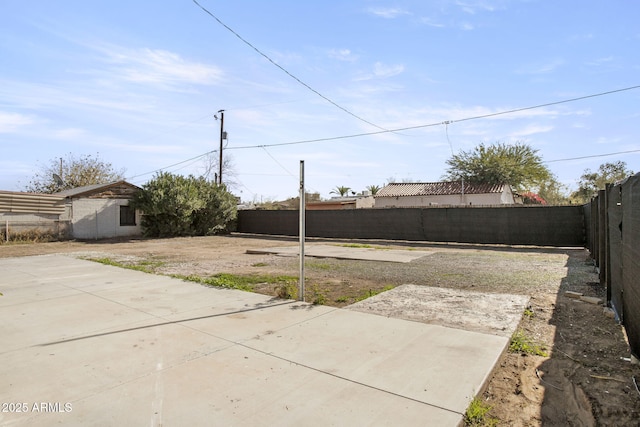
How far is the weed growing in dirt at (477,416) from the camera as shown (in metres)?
2.30

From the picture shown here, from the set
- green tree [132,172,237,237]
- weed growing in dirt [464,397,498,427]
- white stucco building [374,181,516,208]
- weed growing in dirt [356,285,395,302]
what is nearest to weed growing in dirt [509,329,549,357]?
weed growing in dirt [464,397,498,427]

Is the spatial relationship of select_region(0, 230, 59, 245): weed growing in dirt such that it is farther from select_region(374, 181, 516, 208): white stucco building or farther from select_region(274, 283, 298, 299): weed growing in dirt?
select_region(374, 181, 516, 208): white stucco building

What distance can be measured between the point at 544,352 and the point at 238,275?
5.69 metres

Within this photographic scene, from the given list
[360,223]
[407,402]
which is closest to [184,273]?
[407,402]

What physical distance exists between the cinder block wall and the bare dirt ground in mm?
4384

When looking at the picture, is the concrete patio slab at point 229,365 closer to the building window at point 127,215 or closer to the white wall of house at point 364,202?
the building window at point 127,215

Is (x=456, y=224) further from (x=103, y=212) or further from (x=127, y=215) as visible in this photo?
(x=103, y=212)

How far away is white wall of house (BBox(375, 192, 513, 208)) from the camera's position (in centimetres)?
2738

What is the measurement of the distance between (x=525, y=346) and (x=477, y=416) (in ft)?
5.37

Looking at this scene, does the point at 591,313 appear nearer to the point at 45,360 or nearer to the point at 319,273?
the point at 319,273

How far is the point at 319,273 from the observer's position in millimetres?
8008

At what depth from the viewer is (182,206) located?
20.6m

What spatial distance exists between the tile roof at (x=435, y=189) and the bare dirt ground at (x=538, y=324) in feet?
63.9

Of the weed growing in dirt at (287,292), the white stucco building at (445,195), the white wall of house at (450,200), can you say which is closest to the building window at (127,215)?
the white stucco building at (445,195)
